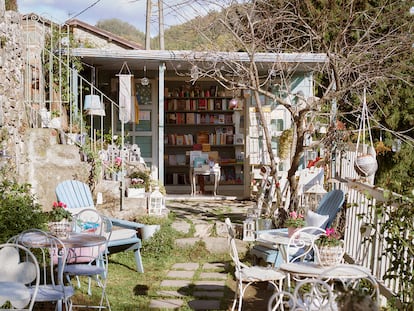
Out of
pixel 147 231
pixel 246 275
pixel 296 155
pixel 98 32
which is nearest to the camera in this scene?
pixel 246 275

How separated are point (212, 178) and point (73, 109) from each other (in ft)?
13.9

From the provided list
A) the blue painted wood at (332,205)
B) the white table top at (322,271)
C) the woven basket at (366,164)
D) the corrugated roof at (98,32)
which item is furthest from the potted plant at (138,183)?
the corrugated roof at (98,32)

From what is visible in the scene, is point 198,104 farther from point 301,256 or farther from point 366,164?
point 301,256

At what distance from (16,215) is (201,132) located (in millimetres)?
7741

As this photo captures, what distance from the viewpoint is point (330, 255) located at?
4.50 meters

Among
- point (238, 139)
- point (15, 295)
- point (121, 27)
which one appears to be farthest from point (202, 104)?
point (121, 27)

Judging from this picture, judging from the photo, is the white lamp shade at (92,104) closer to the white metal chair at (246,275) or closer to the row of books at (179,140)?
the row of books at (179,140)

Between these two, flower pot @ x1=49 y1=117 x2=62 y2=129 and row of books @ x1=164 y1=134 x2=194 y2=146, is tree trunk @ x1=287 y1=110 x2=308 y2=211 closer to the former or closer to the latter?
flower pot @ x1=49 y1=117 x2=62 y2=129

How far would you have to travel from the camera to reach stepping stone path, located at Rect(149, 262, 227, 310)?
18.8 ft

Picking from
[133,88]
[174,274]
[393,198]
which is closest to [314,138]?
[133,88]

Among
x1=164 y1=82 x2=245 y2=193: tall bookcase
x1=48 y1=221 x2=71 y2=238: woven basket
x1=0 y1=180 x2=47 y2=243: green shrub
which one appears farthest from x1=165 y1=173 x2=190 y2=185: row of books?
x1=48 y1=221 x2=71 y2=238: woven basket

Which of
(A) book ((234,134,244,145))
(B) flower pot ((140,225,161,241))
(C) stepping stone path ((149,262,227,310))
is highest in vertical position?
(A) book ((234,134,244,145))

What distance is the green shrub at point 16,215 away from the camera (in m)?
6.33

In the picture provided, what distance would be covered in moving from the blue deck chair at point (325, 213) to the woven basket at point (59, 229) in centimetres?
204
